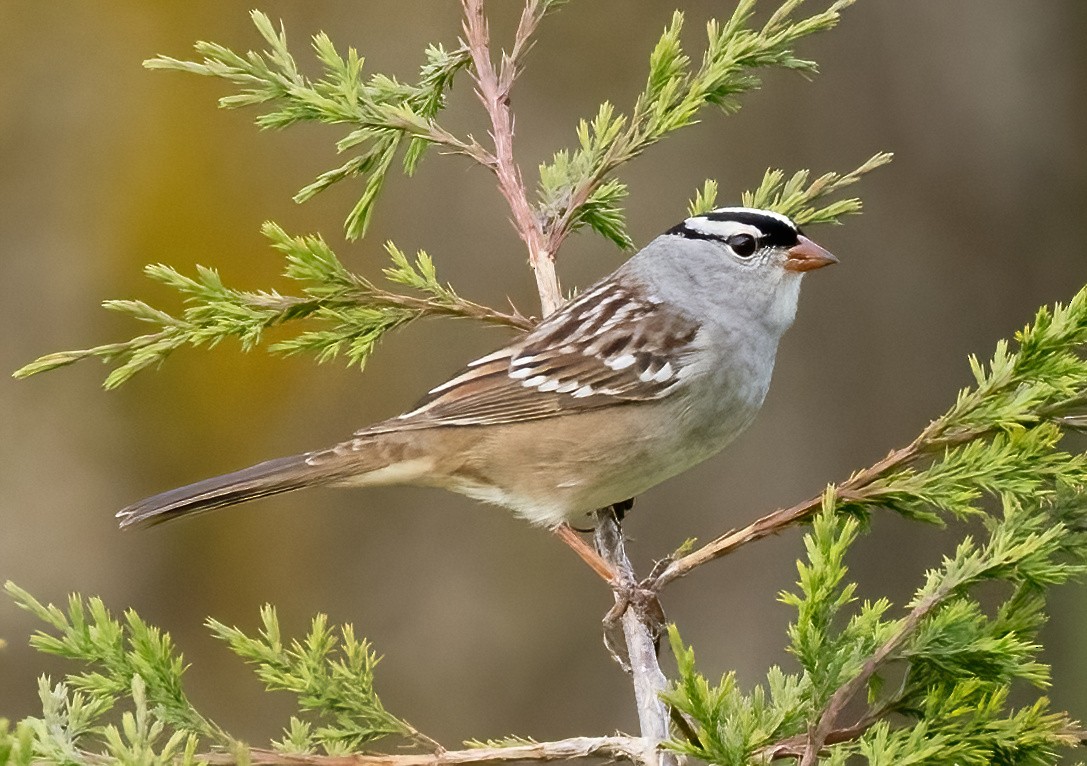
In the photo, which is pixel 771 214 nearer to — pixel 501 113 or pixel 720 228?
pixel 720 228

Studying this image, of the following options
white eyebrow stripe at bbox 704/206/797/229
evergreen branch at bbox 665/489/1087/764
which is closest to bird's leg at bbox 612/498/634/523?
→ white eyebrow stripe at bbox 704/206/797/229

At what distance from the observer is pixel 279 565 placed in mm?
3814

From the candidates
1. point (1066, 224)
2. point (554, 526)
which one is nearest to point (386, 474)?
point (554, 526)

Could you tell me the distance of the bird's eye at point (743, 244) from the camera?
8.40 feet

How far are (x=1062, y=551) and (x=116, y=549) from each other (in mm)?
3027

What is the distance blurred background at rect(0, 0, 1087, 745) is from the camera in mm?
3723

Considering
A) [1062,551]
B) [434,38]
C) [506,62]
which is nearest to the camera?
[1062,551]

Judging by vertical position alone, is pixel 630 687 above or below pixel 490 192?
below

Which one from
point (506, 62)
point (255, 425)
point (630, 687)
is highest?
point (506, 62)

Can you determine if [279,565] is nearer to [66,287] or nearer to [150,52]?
[66,287]

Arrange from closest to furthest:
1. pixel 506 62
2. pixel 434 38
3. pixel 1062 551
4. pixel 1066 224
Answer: pixel 1062 551 → pixel 506 62 → pixel 434 38 → pixel 1066 224

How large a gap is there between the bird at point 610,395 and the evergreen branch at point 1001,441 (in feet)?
2.73

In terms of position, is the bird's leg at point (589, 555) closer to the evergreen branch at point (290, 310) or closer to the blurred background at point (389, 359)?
the evergreen branch at point (290, 310)

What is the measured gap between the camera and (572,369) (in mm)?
2578
